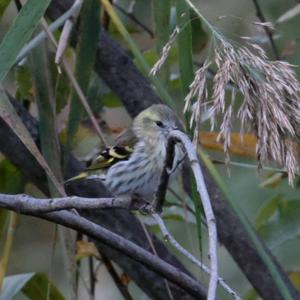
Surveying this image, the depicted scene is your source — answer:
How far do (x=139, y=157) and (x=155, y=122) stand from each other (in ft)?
0.49

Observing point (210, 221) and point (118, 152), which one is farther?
point (118, 152)

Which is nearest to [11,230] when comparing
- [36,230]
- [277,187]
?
[277,187]

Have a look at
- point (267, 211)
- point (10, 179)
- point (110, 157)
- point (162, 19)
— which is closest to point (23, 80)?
point (10, 179)

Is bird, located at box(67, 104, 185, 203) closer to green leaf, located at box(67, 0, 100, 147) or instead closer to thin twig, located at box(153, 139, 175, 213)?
green leaf, located at box(67, 0, 100, 147)

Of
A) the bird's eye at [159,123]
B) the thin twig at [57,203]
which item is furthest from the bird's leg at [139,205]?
the bird's eye at [159,123]

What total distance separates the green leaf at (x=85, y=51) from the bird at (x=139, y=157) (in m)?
0.43

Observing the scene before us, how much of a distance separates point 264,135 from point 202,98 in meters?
0.11

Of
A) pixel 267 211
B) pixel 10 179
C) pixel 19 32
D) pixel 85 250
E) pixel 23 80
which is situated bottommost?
pixel 267 211

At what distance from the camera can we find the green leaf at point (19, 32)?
178 centimetres

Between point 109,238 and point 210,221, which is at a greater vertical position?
point 210,221

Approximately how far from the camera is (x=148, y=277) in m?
2.51

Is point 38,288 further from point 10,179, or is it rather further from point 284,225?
point 284,225

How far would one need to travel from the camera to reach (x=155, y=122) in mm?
2920

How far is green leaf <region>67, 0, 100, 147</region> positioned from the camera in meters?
2.26
